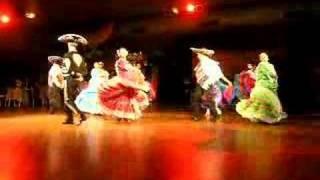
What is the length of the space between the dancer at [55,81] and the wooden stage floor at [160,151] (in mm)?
4425

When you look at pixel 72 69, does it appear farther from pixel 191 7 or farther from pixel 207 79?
pixel 191 7

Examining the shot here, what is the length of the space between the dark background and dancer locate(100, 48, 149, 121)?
592 cm

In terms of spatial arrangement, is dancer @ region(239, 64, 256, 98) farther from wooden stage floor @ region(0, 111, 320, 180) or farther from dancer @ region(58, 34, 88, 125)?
dancer @ region(58, 34, 88, 125)

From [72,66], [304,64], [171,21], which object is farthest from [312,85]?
[72,66]

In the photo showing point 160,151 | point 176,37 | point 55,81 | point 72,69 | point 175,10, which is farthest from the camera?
point 176,37

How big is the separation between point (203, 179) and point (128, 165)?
4.34 ft

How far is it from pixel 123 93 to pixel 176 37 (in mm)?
10998

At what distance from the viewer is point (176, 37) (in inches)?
966

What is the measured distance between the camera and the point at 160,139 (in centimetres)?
1070

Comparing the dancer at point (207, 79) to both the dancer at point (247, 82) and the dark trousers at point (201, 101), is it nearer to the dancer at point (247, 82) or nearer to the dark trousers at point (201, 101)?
the dark trousers at point (201, 101)

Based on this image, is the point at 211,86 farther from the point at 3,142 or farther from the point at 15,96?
the point at 15,96

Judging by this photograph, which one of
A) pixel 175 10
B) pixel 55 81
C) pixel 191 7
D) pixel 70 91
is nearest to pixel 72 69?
pixel 70 91

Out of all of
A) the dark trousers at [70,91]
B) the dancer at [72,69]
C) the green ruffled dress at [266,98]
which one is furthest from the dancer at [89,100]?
the green ruffled dress at [266,98]

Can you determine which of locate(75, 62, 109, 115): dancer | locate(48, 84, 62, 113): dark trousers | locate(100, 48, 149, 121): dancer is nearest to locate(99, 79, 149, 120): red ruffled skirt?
locate(100, 48, 149, 121): dancer
